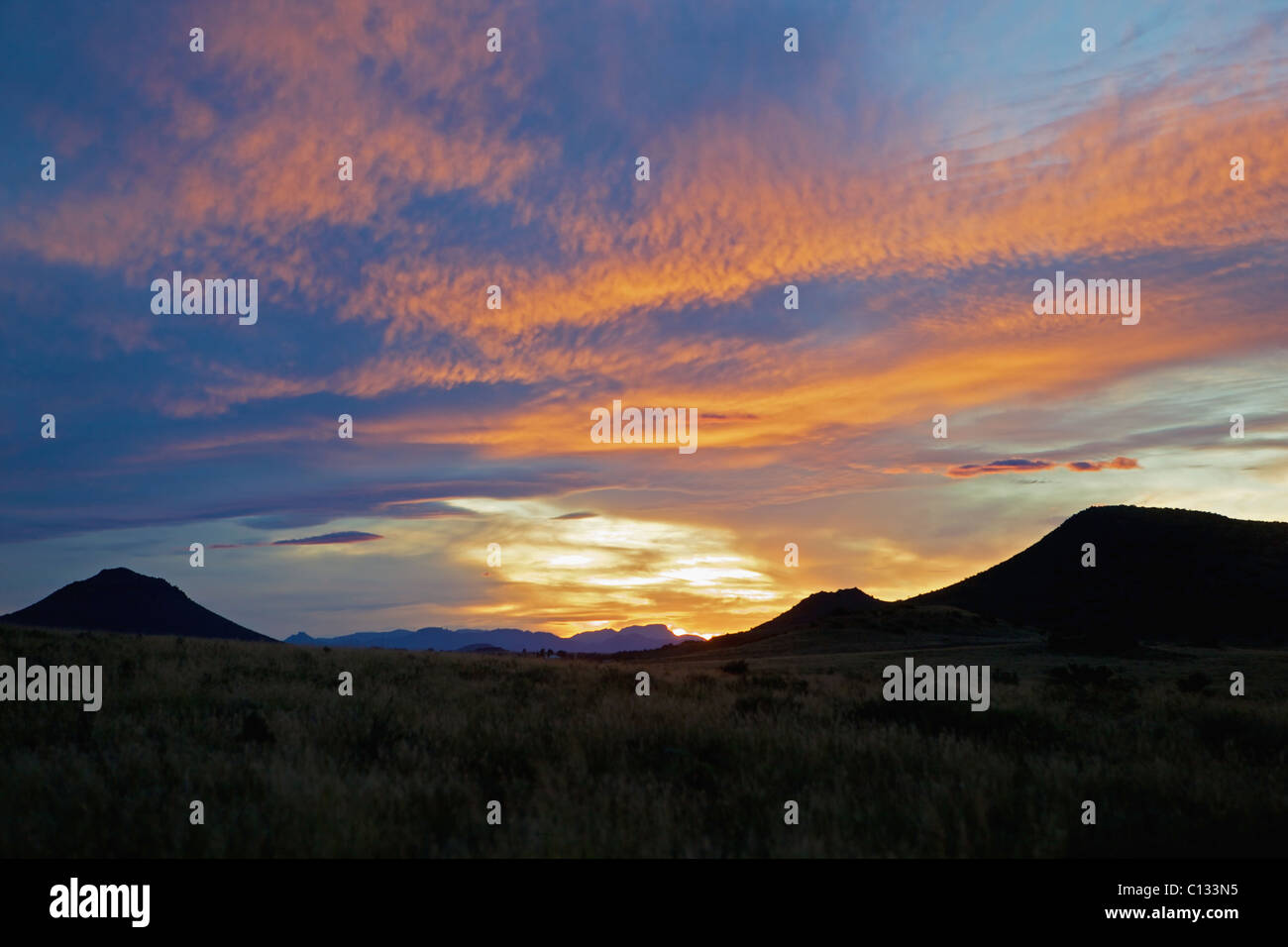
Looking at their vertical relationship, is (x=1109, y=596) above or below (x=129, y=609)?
below

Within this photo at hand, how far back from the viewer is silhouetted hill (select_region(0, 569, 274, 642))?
177750 mm

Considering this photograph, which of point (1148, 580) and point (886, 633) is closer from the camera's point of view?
point (886, 633)

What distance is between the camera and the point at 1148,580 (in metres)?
102

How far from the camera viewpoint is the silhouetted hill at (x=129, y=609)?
178m

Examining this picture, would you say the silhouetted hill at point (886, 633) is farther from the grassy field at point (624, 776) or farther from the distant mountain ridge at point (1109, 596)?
the grassy field at point (624, 776)

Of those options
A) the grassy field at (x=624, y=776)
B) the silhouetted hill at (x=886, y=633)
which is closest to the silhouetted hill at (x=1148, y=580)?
the silhouetted hill at (x=886, y=633)

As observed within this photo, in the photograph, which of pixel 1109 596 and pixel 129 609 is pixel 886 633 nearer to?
pixel 1109 596

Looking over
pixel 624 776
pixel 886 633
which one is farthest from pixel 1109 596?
pixel 624 776

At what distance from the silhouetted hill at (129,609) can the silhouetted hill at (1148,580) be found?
15457 cm

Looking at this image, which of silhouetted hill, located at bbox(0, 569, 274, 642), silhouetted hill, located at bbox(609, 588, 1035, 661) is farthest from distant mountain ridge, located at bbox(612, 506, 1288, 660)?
silhouetted hill, located at bbox(0, 569, 274, 642)

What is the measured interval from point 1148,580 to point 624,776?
115154 millimetres

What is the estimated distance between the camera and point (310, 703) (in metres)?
12.5
